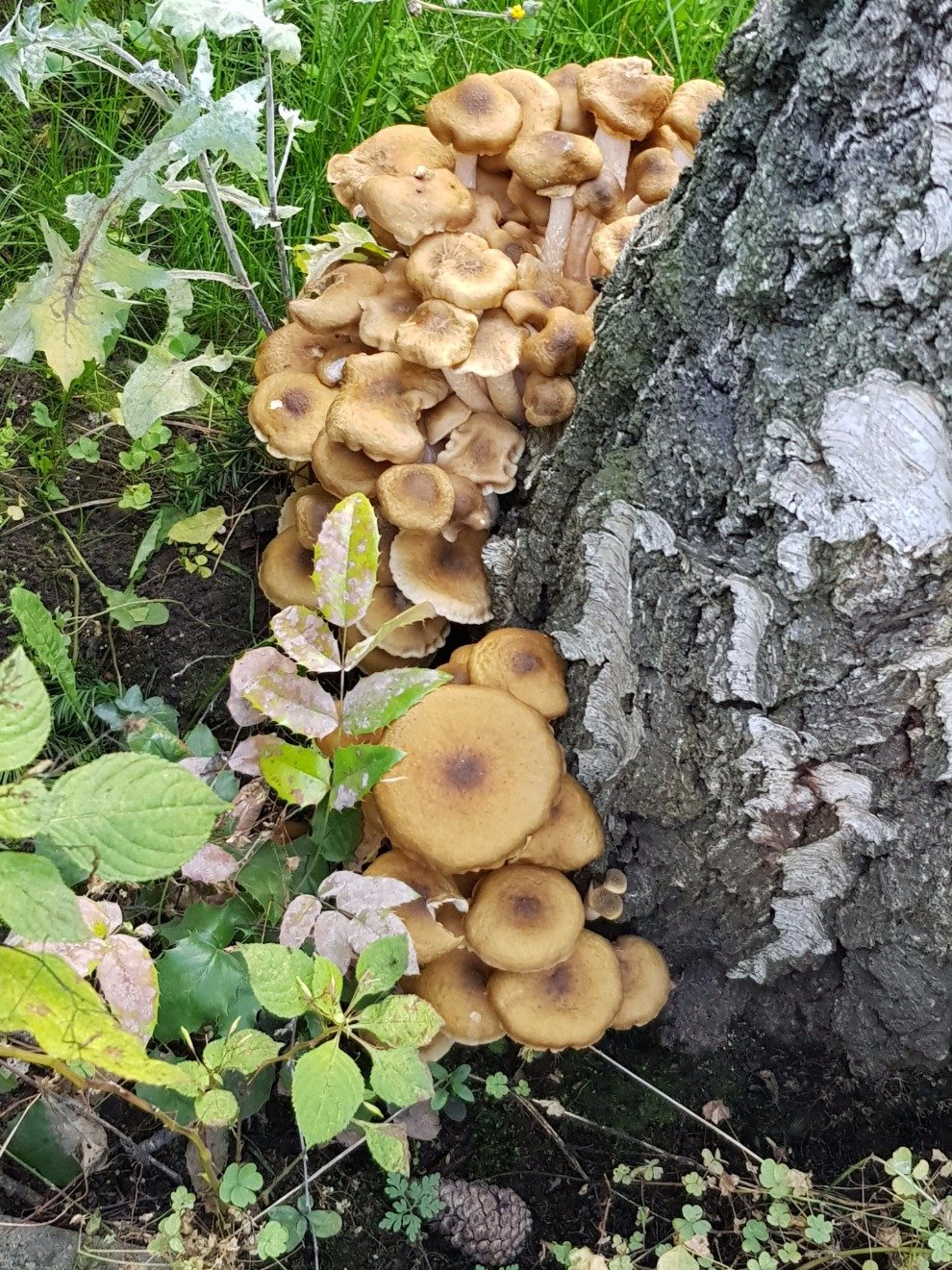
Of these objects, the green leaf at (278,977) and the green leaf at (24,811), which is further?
the green leaf at (278,977)

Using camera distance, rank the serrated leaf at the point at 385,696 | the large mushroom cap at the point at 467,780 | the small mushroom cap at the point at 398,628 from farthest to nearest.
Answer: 1. the small mushroom cap at the point at 398,628
2. the large mushroom cap at the point at 467,780
3. the serrated leaf at the point at 385,696

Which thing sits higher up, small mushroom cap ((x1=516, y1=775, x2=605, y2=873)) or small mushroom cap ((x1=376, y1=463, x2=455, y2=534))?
small mushroom cap ((x1=376, y1=463, x2=455, y2=534))

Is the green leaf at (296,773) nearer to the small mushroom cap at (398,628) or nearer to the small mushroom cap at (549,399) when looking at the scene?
the small mushroom cap at (398,628)

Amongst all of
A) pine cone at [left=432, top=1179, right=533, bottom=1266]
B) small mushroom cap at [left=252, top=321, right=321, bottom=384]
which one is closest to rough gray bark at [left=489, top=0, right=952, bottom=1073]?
pine cone at [left=432, top=1179, right=533, bottom=1266]

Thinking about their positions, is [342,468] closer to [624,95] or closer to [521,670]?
[521,670]

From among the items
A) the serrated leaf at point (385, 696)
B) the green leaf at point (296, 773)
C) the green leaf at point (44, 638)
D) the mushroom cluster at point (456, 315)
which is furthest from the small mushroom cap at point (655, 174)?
the green leaf at point (44, 638)

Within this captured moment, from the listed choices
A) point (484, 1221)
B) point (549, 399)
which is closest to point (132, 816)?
point (549, 399)

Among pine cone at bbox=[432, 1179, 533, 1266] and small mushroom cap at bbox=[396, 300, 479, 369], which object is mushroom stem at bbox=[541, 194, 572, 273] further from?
pine cone at bbox=[432, 1179, 533, 1266]
